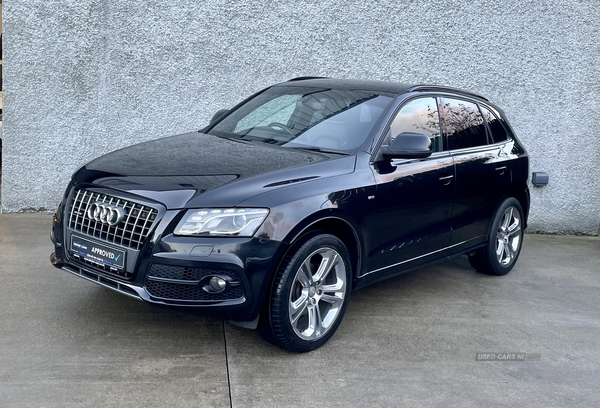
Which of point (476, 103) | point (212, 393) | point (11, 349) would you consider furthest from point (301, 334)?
point (476, 103)

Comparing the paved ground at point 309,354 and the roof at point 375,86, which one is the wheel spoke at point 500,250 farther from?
the roof at point 375,86

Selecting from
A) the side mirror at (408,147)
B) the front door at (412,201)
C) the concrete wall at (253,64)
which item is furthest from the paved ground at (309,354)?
the concrete wall at (253,64)

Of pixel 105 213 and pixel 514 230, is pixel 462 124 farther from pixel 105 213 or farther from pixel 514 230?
pixel 105 213

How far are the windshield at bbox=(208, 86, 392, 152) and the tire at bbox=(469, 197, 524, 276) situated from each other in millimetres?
1803

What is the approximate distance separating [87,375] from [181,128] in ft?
13.7

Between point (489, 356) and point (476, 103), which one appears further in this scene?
point (476, 103)

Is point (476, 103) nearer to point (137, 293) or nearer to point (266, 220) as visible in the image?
point (266, 220)

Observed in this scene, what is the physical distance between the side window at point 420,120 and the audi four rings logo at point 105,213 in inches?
79.2

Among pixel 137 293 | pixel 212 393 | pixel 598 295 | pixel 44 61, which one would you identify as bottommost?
pixel 598 295

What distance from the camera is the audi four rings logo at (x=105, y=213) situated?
399cm

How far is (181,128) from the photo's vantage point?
763 cm

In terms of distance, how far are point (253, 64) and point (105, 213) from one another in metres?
3.97

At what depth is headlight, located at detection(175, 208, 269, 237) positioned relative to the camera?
12.6ft

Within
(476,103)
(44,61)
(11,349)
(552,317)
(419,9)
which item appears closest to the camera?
(11,349)
